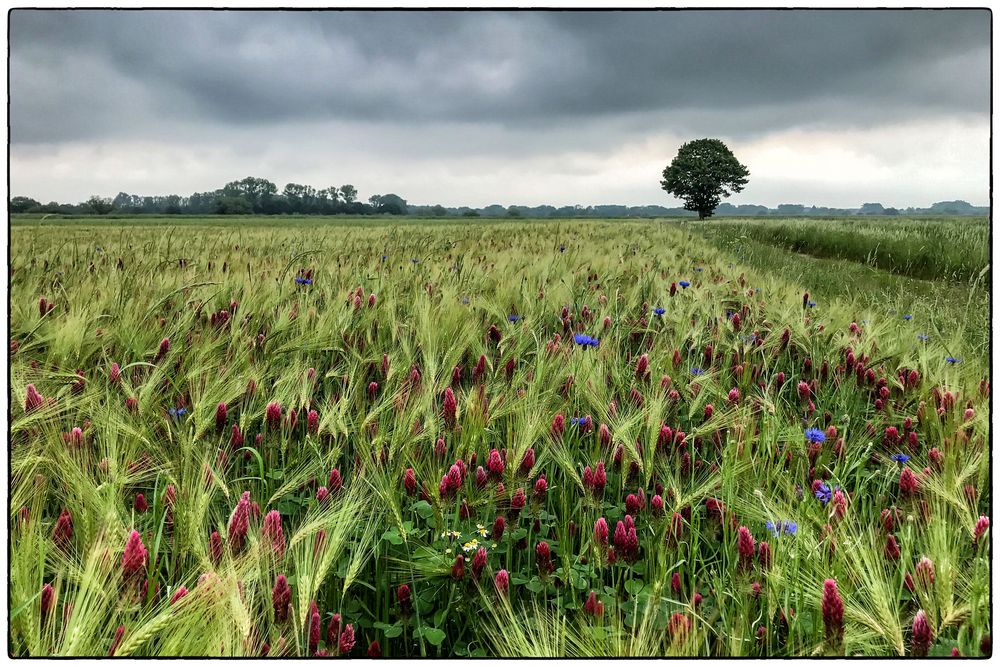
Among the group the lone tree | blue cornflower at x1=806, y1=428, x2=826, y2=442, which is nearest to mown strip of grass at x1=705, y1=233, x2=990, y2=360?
blue cornflower at x1=806, y1=428, x2=826, y2=442

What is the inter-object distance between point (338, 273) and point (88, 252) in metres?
2.39

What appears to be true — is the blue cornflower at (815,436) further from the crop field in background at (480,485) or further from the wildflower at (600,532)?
the wildflower at (600,532)

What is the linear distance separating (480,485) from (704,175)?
65981mm

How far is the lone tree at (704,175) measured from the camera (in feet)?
205

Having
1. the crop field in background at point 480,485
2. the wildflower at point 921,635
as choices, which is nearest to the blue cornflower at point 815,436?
the crop field in background at point 480,485

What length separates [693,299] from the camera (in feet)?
13.4

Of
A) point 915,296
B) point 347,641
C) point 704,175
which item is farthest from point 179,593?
point 704,175

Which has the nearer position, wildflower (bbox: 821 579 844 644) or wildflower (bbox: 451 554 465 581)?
wildflower (bbox: 821 579 844 644)

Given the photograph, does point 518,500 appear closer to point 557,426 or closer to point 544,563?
point 544,563

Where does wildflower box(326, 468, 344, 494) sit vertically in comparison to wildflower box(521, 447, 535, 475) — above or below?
below

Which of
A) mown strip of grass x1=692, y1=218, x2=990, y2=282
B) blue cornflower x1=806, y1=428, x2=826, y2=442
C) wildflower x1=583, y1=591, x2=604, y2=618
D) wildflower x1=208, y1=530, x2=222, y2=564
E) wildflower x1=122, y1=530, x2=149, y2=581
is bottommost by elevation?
wildflower x1=583, y1=591, x2=604, y2=618

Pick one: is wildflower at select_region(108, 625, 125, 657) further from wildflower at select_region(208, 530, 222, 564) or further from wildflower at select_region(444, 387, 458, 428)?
wildflower at select_region(444, 387, 458, 428)

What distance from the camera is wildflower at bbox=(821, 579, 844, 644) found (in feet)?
3.87

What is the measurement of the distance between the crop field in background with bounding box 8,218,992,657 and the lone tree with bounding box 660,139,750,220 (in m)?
63.2
